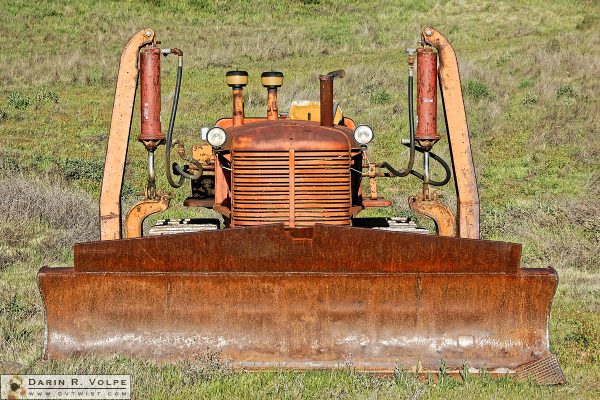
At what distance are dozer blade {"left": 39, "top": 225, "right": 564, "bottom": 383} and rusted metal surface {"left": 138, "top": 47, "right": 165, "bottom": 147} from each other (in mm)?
2275

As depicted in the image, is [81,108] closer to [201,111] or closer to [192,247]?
[201,111]

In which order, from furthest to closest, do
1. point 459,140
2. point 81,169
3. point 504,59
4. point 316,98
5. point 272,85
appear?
point 504,59
point 316,98
point 81,169
point 272,85
point 459,140

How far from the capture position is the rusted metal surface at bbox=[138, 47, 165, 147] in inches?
374

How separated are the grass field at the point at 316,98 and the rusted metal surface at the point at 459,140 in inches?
45.5

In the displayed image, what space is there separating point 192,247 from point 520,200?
9.40 meters

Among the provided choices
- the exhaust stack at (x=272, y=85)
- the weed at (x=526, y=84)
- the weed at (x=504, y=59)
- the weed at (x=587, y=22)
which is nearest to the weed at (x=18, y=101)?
the weed at (x=526, y=84)

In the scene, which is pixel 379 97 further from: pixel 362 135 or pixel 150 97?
pixel 362 135

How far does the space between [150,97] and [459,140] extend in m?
2.73

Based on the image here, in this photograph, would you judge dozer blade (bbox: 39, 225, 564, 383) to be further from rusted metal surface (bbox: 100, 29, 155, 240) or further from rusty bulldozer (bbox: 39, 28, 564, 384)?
rusted metal surface (bbox: 100, 29, 155, 240)

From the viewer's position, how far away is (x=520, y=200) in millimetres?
15922

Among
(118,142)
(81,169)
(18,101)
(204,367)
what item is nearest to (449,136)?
(118,142)

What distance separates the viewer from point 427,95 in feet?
30.9

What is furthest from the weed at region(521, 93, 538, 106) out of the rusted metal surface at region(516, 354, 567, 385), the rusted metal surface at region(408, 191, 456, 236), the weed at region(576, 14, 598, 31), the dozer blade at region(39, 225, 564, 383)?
the rusted metal surface at region(516, 354, 567, 385)

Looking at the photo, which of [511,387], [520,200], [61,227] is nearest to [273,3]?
[520,200]
